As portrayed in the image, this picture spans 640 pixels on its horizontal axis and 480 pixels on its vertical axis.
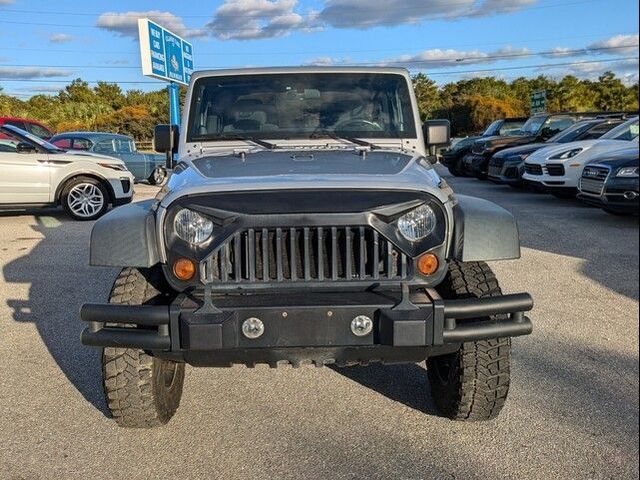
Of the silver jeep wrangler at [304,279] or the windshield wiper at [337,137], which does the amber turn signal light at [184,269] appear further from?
the windshield wiper at [337,137]

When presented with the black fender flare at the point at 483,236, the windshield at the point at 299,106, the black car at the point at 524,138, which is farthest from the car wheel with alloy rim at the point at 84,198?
the black car at the point at 524,138

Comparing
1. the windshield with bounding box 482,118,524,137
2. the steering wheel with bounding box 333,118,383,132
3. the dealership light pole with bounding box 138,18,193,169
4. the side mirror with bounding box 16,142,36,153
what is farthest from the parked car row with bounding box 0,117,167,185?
the steering wheel with bounding box 333,118,383,132

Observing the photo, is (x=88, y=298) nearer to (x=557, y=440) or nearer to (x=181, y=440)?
(x=181, y=440)

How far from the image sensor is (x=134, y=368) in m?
3.09

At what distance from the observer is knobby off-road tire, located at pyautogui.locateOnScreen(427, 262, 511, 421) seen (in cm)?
310

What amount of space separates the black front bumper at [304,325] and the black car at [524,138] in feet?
46.0

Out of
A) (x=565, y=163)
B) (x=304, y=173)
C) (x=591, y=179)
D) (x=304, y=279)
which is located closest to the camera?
(x=304, y=279)

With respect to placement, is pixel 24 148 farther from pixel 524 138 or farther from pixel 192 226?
A: pixel 524 138

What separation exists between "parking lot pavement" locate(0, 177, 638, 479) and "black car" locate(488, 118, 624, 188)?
9006mm

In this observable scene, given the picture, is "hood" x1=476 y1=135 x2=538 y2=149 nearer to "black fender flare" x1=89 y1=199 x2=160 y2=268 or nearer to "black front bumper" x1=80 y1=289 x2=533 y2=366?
"black front bumper" x1=80 y1=289 x2=533 y2=366

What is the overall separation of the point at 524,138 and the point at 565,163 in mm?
5154

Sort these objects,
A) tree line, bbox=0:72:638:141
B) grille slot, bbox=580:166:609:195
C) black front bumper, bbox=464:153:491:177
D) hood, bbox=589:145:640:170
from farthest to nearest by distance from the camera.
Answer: tree line, bbox=0:72:638:141 → black front bumper, bbox=464:153:491:177 → grille slot, bbox=580:166:609:195 → hood, bbox=589:145:640:170

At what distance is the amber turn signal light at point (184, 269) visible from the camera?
2.82 metres

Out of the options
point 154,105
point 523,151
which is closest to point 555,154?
point 523,151
